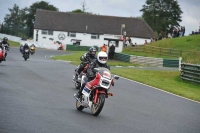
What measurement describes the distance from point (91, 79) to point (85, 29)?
3686 inches

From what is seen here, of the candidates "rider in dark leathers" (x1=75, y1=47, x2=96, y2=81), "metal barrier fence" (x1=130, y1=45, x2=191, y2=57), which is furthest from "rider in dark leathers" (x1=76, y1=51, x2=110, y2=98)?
"metal barrier fence" (x1=130, y1=45, x2=191, y2=57)

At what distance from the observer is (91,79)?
14.0 meters

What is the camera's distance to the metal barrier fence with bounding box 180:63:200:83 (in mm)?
31328

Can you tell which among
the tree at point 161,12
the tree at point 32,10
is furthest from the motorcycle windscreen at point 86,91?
the tree at point 32,10

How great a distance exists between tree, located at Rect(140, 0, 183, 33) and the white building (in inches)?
586

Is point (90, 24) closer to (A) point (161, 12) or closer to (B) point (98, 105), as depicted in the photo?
(A) point (161, 12)

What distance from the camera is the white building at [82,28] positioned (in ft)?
350

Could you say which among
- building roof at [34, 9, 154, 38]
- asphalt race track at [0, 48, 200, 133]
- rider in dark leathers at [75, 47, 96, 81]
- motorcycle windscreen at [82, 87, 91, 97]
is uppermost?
building roof at [34, 9, 154, 38]

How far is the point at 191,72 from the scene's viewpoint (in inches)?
1267

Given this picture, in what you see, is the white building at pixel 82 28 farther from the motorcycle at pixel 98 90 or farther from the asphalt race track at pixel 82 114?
the motorcycle at pixel 98 90

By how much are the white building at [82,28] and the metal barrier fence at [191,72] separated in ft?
237

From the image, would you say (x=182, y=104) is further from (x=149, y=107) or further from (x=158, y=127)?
(x=158, y=127)

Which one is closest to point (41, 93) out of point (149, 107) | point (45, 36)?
point (149, 107)

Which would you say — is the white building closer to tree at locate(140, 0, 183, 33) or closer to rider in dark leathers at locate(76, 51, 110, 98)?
tree at locate(140, 0, 183, 33)
